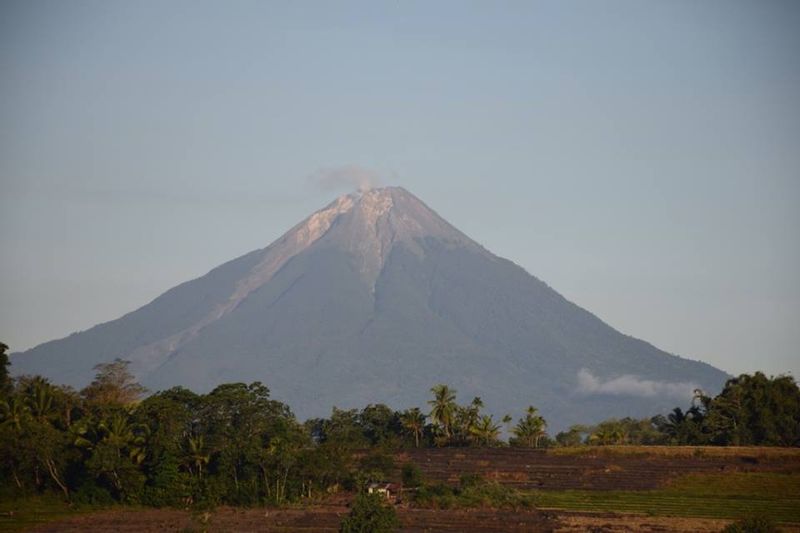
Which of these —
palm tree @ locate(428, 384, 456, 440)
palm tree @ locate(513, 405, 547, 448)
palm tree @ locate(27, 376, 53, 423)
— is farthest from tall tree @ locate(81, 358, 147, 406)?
palm tree @ locate(513, 405, 547, 448)

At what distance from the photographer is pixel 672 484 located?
89188mm

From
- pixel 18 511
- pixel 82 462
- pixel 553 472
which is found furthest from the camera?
pixel 553 472

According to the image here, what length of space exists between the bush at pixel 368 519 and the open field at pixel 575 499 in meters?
4.04

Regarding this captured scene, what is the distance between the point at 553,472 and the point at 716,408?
20.5 meters

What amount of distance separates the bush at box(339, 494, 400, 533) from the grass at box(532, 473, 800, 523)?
611 inches

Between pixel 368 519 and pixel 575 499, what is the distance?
65.9 ft

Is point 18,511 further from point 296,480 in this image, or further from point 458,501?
point 458,501

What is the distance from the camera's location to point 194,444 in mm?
87938

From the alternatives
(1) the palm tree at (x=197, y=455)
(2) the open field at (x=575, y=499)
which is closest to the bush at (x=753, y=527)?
(2) the open field at (x=575, y=499)

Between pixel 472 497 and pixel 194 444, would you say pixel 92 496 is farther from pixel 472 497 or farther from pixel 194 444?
pixel 472 497

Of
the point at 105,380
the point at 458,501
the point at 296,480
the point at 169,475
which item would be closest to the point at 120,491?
the point at 169,475

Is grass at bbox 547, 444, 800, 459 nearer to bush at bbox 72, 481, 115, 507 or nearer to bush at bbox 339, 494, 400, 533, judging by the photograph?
bush at bbox 339, 494, 400, 533

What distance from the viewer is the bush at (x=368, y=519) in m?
68.7

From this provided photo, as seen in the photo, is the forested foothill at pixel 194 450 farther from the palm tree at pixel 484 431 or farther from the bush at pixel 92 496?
the palm tree at pixel 484 431
